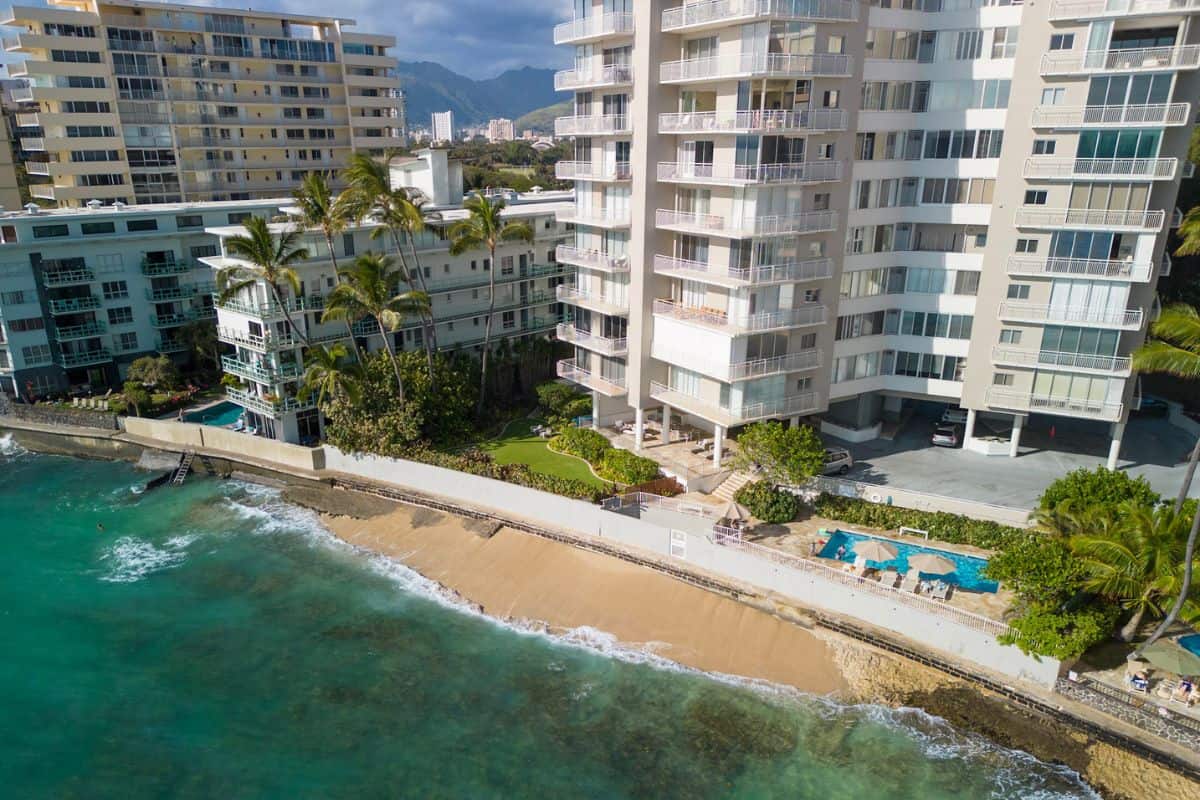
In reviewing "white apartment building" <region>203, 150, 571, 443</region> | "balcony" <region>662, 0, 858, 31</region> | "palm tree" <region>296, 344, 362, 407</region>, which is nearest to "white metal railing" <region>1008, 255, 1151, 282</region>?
"balcony" <region>662, 0, 858, 31</region>

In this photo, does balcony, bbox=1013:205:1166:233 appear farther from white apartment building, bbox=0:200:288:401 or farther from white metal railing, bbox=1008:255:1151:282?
white apartment building, bbox=0:200:288:401

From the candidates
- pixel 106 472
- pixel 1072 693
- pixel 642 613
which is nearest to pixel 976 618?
pixel 1072 693

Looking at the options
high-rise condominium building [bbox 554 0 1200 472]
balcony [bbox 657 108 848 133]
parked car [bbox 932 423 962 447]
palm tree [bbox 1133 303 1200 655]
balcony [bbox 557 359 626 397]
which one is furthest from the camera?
balcony [bbox 557 359 626 397]

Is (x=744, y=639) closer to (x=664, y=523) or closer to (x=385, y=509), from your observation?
(x=664, y=523)

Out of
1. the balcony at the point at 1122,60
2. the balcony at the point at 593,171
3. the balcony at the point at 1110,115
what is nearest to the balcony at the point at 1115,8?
the balcony at the point at 1122,60

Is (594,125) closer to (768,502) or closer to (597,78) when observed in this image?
(597,78)
